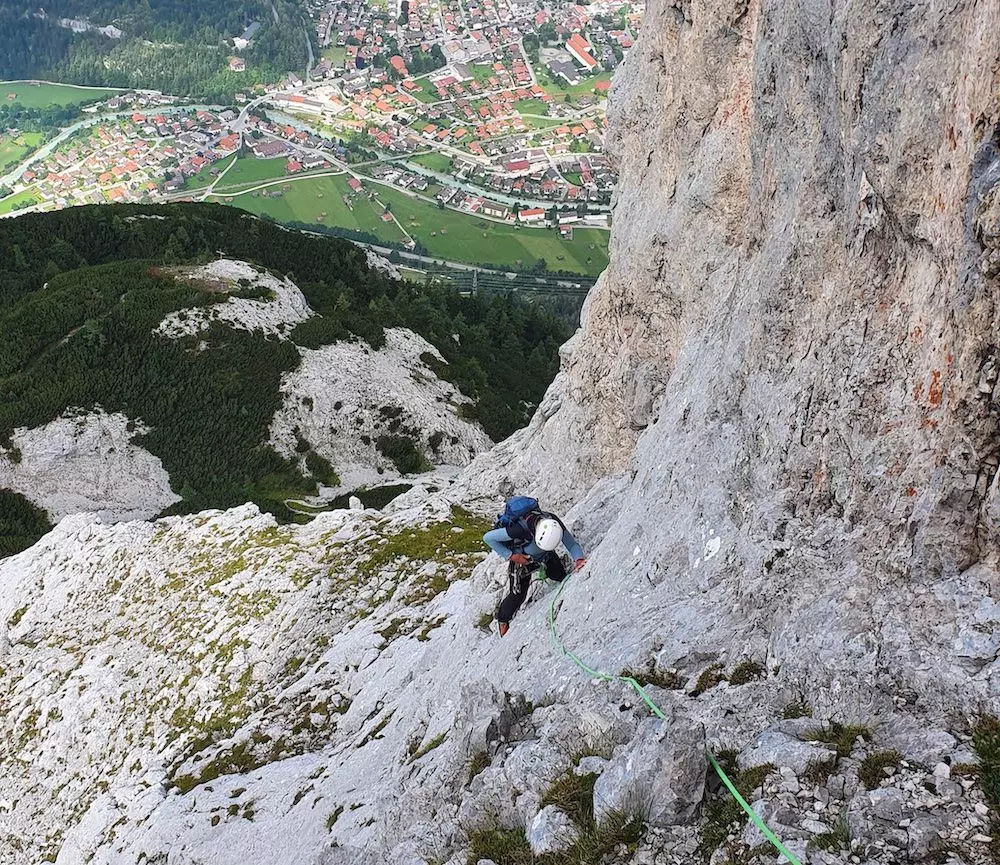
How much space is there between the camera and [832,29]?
39.0 feet

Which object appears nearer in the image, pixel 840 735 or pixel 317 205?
pixel 840 735

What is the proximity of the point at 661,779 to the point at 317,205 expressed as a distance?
191m

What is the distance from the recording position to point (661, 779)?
29.2ft

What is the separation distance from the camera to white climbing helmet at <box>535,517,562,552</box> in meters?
15.3

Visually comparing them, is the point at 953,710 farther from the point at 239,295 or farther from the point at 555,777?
the point at 239,295

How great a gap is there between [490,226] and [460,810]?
173 meters

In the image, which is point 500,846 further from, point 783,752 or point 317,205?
point 317,205

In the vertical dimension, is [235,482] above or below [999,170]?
below

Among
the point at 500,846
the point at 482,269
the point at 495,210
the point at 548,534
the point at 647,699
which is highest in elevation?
the point at 495,210

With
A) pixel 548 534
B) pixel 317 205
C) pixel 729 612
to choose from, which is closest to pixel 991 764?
pixel 729 612

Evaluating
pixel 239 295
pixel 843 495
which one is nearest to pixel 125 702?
pixel 843 495

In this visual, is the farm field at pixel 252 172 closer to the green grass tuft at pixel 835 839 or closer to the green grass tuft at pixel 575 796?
the green grass tuft at pixel 575 796

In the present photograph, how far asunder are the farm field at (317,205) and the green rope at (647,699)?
16510 centimetres

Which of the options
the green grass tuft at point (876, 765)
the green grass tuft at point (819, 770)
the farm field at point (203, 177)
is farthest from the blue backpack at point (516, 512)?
the farm field at point (203, 177)
